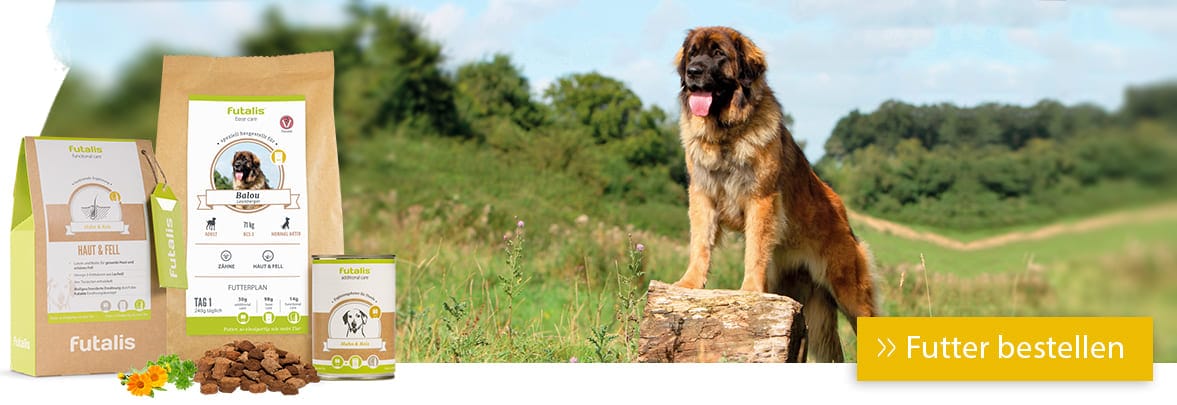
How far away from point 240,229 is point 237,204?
0.26ft

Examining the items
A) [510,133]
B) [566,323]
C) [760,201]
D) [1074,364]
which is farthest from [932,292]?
[510,133]

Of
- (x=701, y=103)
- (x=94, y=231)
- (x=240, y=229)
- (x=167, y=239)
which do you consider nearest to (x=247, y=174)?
(x=240, y=229)

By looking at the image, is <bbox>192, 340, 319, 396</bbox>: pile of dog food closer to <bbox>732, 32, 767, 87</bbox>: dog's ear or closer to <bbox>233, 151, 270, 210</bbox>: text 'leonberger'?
<bbox>233, 151, 270, 210</bbox>: text 'leonberger'

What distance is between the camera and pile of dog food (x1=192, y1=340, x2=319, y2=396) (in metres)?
2.96

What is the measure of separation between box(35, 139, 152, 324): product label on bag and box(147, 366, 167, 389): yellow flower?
25cm

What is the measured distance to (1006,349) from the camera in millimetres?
3199

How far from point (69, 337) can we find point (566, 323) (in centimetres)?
304

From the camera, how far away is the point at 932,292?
7.91 m

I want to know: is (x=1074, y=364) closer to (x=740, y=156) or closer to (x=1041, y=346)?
(x=1041, y=346)

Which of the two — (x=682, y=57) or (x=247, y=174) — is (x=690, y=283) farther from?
(x=247, y=174)

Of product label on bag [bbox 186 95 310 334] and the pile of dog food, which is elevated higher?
product label on bag [bbox 186 95 310 334]

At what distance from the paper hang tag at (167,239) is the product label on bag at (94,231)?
0.05 metres

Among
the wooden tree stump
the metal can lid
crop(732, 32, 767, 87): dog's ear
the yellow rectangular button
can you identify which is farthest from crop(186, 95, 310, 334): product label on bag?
crop(732, 32, 767, 87): dog's ear

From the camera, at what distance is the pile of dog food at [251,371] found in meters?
2.96
